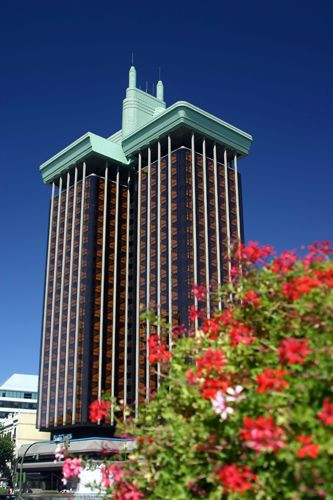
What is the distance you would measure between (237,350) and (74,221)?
106885 mm

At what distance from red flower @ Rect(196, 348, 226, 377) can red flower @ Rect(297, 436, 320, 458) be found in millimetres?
2593

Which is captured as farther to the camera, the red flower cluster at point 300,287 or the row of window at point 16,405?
the row of window at point 16,405

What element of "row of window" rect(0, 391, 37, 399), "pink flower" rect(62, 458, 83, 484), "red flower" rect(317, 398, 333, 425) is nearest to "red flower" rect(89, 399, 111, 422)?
"pink flower" rect(62, 458, 83, 484)

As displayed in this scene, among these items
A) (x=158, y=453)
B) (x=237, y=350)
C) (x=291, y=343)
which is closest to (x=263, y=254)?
(x=237, y=350)

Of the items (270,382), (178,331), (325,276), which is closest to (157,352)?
(178,331)

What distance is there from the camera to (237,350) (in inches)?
424

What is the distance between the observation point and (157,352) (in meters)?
13.0

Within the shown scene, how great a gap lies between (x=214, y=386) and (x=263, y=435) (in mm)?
1760

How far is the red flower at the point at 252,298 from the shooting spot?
1134 centimetres

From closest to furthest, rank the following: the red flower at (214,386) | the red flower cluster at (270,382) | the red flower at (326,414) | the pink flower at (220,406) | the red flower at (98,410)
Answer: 1. the red flower at (326,414)
2. the red flower cluster at (270,382)
3. the pink flower at (220,406)
4. the red flower at (214,386)
5. the red flower at (98,410)

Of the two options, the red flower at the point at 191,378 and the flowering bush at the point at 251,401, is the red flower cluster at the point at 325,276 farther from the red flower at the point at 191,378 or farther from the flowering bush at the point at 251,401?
the red flower at the point at 191,378

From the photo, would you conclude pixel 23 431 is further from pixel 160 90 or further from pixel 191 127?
pixel 160 90

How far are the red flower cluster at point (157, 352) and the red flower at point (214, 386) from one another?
264 cm

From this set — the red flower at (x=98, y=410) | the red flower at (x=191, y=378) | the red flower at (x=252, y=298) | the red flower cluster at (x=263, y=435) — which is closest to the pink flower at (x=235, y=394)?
the red flower cluster at (x=263, y=435)
